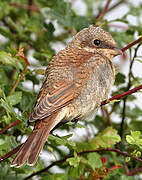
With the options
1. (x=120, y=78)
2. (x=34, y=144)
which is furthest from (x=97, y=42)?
(x=34, y=144)

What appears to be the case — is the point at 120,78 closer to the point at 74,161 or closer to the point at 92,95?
→ the point at 92,95

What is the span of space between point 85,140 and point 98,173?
1010mm

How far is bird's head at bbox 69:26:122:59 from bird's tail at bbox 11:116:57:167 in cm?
76

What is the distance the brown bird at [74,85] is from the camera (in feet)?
7.75

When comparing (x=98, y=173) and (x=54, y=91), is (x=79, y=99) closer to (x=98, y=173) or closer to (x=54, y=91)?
(x=54, y=91)

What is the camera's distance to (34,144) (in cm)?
222

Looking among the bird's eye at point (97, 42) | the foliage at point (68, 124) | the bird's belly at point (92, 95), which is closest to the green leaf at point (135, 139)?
the foliage at point (68, 124)

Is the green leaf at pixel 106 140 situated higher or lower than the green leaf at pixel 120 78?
lower

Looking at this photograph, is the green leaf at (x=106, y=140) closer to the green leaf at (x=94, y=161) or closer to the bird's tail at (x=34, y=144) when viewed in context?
the green leaf at (x=94, y=161)

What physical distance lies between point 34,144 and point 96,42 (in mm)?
1092

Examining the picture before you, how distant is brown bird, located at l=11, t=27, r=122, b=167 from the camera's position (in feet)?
7.75

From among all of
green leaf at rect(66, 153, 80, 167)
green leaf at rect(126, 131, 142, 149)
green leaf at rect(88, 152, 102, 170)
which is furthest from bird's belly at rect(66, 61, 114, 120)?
green leaf at rect(126, 131, 142, 149)

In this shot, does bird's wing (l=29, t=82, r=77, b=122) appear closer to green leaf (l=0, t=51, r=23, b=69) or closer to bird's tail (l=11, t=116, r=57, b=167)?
bird's tail (l=11, t=116, r=57, b=167)

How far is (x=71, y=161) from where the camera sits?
7.13ft
